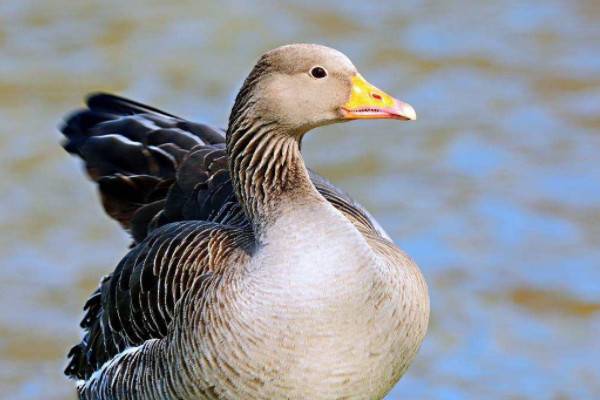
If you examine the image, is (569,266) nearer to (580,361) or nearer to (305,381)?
(580,361)

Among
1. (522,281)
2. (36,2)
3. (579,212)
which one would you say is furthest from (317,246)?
(36,2)

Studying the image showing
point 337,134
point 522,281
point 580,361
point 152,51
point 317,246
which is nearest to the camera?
point 317,246

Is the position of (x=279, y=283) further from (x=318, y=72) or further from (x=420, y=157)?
(x=420, y=157)

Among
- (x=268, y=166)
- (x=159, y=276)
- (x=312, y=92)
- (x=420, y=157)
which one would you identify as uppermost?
(x=420, y=157)

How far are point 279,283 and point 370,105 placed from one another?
812mm

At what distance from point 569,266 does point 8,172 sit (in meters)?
4.45

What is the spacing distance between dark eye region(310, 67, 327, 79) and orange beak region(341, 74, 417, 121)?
0.41 ft

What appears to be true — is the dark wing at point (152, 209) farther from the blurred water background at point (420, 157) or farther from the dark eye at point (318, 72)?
the blurred water background at point (420, 157)

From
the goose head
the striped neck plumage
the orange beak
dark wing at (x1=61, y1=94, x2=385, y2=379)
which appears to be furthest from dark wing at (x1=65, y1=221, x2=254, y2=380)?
the orange beak

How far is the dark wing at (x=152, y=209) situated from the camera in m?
6.52

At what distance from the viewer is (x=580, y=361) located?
932 cm

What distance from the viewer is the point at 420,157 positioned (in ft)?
38.3

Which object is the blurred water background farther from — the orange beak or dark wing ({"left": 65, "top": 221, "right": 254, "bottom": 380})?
the orange beak

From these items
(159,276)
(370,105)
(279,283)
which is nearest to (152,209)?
(159,276)
